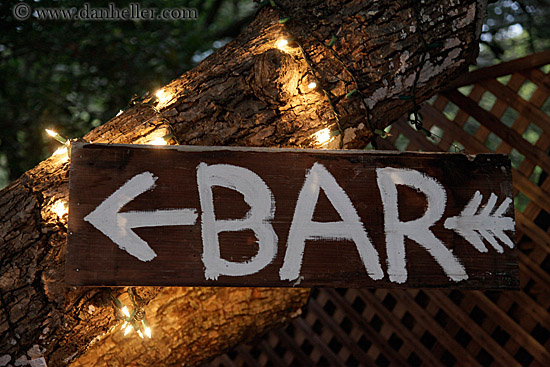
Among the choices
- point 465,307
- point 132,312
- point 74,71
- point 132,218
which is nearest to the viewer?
point 132,218

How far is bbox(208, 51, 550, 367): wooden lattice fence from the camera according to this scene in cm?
150

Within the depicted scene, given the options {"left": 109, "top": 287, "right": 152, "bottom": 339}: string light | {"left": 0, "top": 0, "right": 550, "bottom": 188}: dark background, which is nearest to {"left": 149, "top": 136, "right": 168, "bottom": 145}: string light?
{"left": 109, "top": 287, "right": 152, "bottom": 339}: string light

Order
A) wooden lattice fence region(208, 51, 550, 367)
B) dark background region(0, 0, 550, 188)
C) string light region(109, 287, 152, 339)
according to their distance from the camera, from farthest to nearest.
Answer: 1. dark background region(0, 0, 550, 188)
2. wooden lattice fence region(208, 51, 550, 367)
3. string light region(109, 287, 152, 339)

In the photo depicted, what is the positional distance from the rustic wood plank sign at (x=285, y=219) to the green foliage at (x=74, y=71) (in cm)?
133

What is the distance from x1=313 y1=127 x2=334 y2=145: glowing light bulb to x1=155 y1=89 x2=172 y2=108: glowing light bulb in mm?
350

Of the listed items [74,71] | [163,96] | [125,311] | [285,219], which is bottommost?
[285,219]

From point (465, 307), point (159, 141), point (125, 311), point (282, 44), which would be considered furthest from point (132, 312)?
point (465, 307)

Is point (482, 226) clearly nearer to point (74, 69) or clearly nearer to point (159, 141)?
point (159, 141)

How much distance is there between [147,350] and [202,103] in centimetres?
69

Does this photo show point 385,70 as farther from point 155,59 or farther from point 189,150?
point 155,59

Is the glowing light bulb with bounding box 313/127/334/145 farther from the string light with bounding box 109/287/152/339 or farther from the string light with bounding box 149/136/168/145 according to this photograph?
the string light with bounding box 109/287/152/339

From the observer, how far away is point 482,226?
82 cm

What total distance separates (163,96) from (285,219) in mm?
438

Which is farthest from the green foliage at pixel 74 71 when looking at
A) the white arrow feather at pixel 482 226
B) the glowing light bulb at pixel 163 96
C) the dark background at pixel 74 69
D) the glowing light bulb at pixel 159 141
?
the white arrow feather at pixel 482 226
